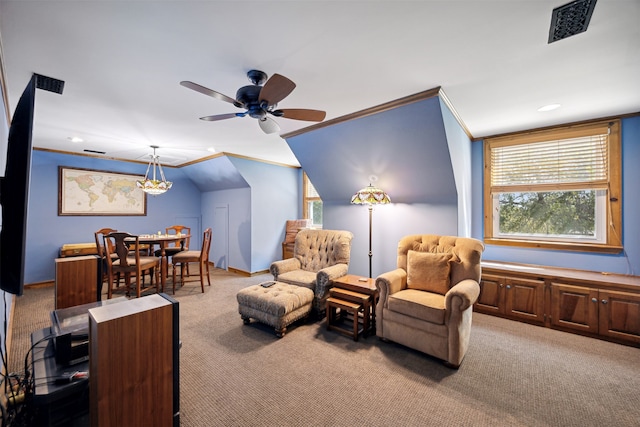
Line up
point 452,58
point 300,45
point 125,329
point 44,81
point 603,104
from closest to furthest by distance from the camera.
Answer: point 125,329, point 300,45, point 452,58, point 44,81, point 603,104

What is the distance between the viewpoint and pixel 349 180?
4141 millimetres

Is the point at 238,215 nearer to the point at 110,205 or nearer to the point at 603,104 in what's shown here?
the point at 110,205

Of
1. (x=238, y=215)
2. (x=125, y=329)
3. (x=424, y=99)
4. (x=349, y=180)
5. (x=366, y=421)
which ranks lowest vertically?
(x=366, y=421)

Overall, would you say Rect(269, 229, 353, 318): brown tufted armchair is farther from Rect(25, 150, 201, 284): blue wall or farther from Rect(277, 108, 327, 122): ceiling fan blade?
Rect(25, 150, 201, 284): blue wall

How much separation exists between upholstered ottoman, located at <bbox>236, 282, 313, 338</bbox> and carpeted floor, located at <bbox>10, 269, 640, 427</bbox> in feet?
0.54

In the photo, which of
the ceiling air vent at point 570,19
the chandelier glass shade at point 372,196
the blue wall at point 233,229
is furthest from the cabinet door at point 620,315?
the blue wall at point 233,229

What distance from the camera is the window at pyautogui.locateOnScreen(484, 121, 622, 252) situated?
125 inches

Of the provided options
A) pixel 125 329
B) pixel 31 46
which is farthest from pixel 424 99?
pixel 31 46

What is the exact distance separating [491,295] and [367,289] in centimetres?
173

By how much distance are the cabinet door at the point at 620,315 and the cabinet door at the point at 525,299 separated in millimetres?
487

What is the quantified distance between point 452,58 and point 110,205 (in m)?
6.56

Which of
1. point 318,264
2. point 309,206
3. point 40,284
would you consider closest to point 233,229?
point 309,206

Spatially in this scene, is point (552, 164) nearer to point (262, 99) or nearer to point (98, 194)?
point (262, 99)

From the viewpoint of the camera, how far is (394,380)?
212 centimetres
